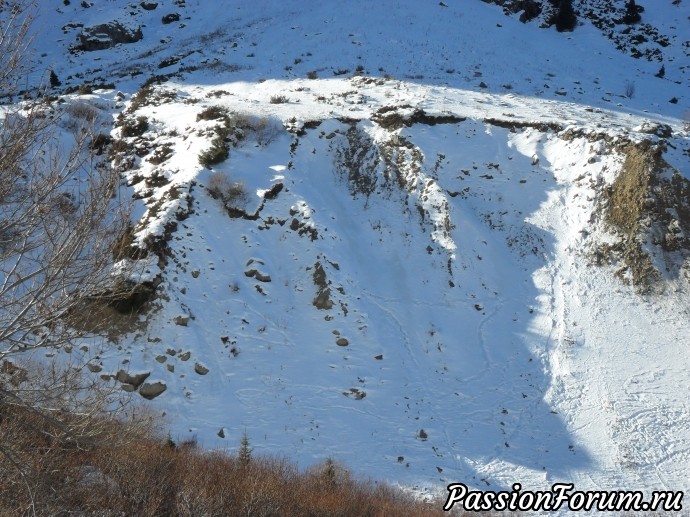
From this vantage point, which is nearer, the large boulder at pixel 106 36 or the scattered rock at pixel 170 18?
the large boulder at pixel 106 36

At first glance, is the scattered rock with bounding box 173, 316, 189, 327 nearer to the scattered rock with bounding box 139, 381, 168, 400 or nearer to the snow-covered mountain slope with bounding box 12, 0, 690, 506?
the snow-covered mountain slope with bounding box 12, 0, 690, 506

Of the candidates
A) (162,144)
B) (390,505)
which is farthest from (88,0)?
(390,505)

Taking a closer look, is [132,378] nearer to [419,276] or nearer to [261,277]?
[261,277]

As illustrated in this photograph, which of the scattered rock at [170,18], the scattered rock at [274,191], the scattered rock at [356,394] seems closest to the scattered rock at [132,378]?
the scattered rock at [356,394]

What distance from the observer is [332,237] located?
53.6 ft

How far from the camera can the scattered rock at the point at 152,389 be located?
12.0 m

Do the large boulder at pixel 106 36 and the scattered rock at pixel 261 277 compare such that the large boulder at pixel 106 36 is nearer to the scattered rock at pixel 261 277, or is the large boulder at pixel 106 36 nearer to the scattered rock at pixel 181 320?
the scattered rock at pixel 261 277

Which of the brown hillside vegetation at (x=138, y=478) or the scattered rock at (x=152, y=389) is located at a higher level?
the brown hillside vegetation at (x=138, y=478)

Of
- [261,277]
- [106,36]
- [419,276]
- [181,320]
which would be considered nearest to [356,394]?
[261,277]

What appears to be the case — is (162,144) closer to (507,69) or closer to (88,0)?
(507,69)

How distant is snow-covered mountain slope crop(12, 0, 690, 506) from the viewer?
11984 mm

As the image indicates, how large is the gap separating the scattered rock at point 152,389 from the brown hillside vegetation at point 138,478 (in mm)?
1588

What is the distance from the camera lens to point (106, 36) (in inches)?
1340

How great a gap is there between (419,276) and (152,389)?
843 centimetres
